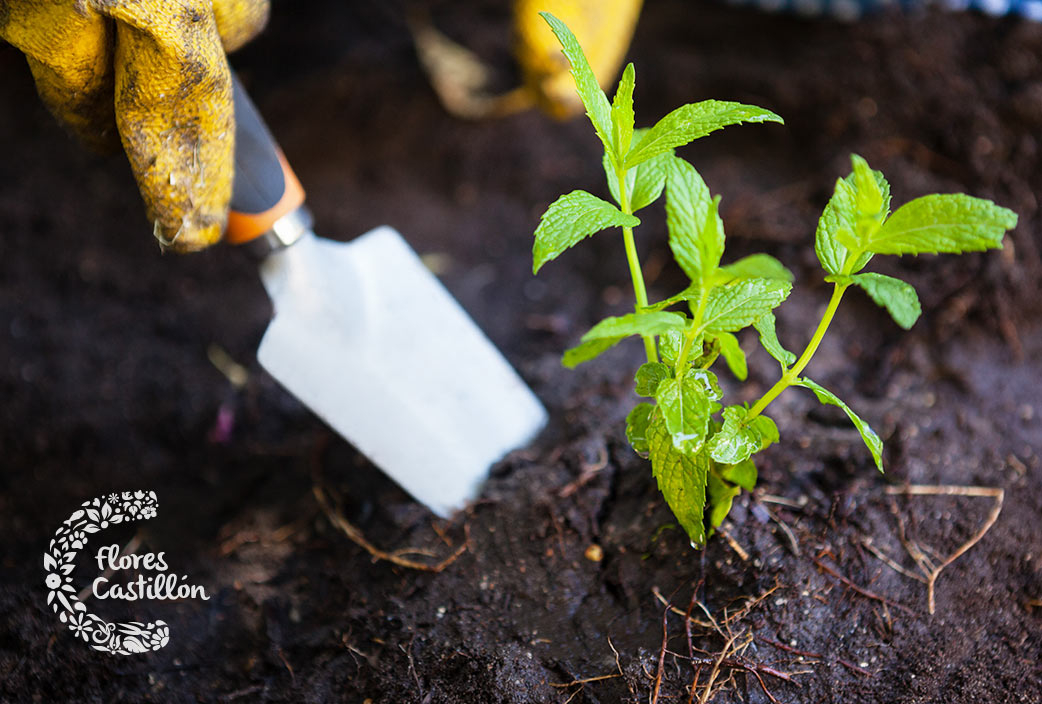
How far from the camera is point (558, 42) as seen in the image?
1.59 metres

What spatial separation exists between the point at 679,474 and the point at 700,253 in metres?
0.25

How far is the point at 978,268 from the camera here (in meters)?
1.47

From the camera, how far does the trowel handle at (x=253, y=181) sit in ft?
3.64

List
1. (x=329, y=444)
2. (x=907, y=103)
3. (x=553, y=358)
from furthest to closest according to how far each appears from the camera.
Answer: (x=907, y=103), (x=553, y=358), (x=329, y=444)

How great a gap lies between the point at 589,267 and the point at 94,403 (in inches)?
41.3

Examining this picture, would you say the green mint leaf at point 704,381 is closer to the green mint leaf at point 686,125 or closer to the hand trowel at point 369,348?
the green mint leaf at point 686,125

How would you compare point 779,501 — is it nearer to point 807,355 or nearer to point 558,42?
point 807,355

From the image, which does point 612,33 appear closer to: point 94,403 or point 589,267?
point 589,267

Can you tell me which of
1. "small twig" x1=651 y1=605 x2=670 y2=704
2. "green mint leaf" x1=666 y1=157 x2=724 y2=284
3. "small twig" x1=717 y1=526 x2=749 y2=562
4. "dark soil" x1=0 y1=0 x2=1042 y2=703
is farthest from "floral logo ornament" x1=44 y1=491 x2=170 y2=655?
"green mint leaf" x1=666 y1=157 x2=724 y2=284

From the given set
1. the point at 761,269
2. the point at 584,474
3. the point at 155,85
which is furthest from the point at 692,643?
the point at 155,85

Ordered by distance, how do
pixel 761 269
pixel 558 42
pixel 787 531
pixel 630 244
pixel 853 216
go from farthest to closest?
pixel 558 42 < pixel 787 531 < pixel 630 244 < pixel 853 216 < pixel 761 269

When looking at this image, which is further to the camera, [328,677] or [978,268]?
[978,268]

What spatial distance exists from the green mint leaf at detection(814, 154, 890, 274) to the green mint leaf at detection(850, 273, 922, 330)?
5cm

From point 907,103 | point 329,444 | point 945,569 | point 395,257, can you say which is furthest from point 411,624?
point 907,103
